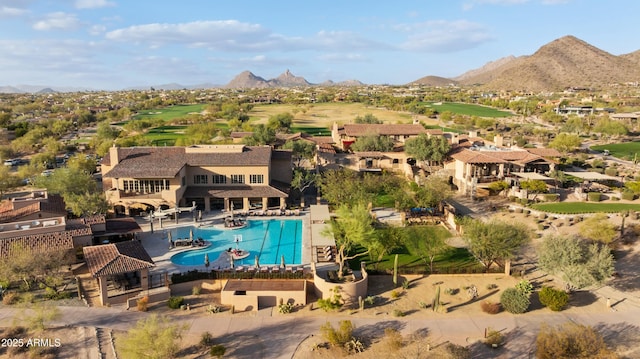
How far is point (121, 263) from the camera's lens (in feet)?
83.8

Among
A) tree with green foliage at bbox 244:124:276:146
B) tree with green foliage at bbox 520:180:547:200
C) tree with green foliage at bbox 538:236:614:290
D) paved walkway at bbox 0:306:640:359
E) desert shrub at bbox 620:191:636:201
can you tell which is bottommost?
paved walkway at bbox 0:306:640:359

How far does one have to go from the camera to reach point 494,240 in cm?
2870

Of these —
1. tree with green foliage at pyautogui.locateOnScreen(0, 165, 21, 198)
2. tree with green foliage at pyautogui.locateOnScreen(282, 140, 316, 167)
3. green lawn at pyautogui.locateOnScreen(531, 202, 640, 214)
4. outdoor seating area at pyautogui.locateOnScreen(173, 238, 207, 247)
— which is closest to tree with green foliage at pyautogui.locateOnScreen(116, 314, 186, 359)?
outdoor seating area at pyautogui.locateOnScreen(173, 238, 207, 247)

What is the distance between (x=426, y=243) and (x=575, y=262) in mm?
10619

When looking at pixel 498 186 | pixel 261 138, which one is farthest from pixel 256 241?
pixel 261 138

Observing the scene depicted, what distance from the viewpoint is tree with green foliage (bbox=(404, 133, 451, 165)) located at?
56.6 metres

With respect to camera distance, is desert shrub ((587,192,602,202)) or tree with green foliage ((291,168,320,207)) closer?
desert shrub ((587,192,602,202))

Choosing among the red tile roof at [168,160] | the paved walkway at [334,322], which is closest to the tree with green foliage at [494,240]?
the paved walkway at [334,322]

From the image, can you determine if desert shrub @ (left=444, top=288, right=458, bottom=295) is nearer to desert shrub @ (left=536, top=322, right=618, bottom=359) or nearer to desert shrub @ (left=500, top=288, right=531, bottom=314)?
desert shrub @ (left=500, top=288, right=531, bottom=314)

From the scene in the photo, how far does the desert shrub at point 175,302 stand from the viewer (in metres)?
25.2

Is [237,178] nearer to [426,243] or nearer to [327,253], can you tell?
[327,253]

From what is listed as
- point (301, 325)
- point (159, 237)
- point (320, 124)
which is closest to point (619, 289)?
point (301, 325)

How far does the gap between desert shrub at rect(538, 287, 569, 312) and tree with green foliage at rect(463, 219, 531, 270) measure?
3.82 meters

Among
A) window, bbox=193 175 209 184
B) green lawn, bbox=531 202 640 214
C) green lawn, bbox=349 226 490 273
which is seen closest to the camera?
green lawn, bbox=349 226 490 273
